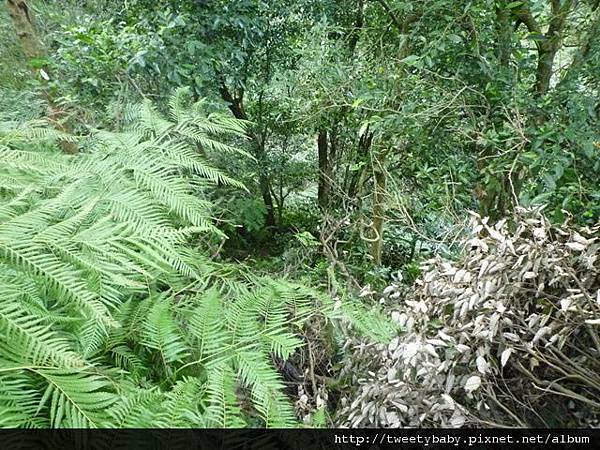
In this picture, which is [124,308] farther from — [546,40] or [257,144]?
[257,144]

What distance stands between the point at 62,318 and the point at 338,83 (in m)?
2.18

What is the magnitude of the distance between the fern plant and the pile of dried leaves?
0.18 m

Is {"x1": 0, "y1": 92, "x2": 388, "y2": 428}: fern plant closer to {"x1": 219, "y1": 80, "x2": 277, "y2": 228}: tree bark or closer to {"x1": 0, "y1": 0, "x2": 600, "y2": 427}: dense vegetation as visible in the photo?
{"x1": 0, "y1": 0, "x2": 600, "y2": 427}: dense vegetation

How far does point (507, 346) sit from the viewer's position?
1.12m

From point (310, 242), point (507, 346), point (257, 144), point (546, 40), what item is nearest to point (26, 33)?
point (257, 144)

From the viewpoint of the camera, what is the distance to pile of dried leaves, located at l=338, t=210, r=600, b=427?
3.59 feet

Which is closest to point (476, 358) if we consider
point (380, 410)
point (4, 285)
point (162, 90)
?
point (380, 410)

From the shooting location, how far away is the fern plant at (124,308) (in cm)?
86

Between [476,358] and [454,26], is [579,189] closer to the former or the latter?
[476,358]

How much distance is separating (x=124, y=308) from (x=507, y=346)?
3.31ft

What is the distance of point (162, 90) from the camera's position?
2.54m

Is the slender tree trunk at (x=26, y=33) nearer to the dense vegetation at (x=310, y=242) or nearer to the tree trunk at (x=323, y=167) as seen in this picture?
the dense vegetation at (x=310, y=242)

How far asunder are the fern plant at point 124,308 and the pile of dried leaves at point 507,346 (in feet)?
→ 0.59

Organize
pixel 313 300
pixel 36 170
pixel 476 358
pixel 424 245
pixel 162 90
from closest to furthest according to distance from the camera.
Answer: pixel 476 358
pixel 36 170
pixel 313 300
pixel 162 90
pixel 424 245
